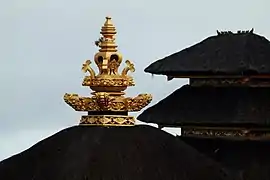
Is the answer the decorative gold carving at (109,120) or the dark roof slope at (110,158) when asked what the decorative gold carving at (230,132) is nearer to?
the dark roof slope at (110,158)

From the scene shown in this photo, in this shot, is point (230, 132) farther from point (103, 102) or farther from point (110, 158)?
point (110, 158)

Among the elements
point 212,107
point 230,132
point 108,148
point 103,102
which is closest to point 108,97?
point 103,102

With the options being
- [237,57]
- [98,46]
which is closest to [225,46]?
[237,57]

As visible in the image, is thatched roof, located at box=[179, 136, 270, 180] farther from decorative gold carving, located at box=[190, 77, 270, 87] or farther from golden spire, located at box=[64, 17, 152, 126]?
golden spire, located at box=[64, 17, 152, 126]

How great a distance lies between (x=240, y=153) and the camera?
75.8 ft

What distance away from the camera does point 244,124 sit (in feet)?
74.6

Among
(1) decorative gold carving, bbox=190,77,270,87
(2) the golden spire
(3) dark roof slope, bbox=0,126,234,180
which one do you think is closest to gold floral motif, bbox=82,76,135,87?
(2) the golden spire

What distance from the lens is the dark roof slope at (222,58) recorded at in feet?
76.4

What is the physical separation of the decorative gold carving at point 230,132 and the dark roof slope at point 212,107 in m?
0.20

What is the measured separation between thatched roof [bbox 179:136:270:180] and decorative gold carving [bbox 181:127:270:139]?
84 mm

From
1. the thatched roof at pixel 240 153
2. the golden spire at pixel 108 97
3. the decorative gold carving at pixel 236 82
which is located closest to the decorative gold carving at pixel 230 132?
the thatched roof at pixel 240 153

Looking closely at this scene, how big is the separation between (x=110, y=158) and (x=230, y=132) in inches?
281

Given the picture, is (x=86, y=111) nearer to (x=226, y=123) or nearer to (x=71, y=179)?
(x=71, y=179)

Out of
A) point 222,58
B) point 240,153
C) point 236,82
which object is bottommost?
point 240,153
